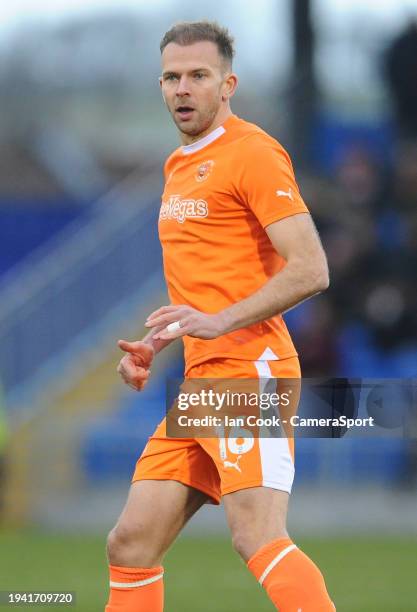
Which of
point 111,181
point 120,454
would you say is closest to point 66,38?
point 111,181

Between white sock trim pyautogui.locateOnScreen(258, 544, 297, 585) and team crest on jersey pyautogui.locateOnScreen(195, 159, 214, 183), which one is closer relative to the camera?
white sock trim pyautogui.locateOnScreen(258, 544, 297, 585)

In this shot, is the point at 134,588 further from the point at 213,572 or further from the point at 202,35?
the point at 213,572

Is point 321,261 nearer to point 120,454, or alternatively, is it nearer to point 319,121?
point 120,454

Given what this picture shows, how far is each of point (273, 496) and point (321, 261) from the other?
31.6 inches

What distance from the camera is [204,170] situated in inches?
205

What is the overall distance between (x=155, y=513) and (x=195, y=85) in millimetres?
1522

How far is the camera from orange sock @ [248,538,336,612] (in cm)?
480

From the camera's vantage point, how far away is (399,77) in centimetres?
1469

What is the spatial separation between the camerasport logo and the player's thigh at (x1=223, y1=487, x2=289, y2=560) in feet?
3.25

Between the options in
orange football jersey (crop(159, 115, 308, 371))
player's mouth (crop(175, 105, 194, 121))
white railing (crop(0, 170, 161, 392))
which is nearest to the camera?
orange football jersey (crop(159, 115, 308, 371))

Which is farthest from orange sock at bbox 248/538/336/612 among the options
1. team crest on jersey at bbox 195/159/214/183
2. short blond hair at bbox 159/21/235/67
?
short blond hair at bbox 159/21/235/67

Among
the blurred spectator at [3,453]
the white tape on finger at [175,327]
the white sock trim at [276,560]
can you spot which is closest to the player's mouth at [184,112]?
the white tape on finger at [175,327]

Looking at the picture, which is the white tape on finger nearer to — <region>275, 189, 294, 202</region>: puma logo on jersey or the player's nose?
<region>275, 189, 294, 202</region>: puma logo on jersey

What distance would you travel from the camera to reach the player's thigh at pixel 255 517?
4.86 metres
